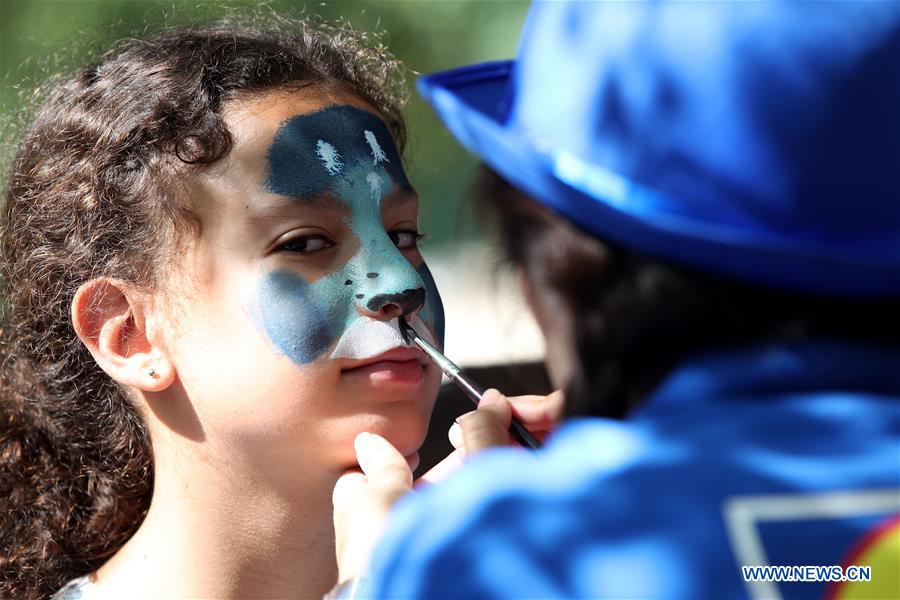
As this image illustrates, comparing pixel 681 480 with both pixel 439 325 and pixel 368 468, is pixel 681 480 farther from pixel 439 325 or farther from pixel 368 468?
pixel 439 325

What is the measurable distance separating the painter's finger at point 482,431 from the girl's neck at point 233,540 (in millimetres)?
491

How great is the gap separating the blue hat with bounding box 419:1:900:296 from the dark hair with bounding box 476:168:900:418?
0.06 ft

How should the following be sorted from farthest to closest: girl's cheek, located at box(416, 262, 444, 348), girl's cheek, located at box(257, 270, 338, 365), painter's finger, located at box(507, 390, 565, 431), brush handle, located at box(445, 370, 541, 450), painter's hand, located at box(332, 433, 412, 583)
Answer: girl's cheek, located at box(416, 262, 444, 348) < girl's cheek, located at box(257, 270, 338, 365) < painter's finger, located at box(507, 390, 565, 431) < brush handle, located at box(445, 370, 541, 450) < painter's hand, located at box(332, 433, 412, 583)

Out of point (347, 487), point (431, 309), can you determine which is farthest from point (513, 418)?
point (431, 309)

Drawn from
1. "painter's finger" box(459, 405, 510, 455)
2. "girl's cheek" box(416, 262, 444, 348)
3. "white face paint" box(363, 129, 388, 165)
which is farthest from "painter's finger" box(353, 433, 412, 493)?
"white face paint" box(363, 129, 388, 165)

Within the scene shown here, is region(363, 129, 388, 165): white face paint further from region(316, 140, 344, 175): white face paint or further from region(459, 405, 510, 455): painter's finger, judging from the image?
region(459, 405, 510, 455): painter's finger

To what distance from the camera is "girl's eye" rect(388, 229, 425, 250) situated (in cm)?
180

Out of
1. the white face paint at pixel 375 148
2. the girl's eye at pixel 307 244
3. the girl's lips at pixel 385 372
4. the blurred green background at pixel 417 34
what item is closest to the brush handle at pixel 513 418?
the girl's lips at pixel 385 372

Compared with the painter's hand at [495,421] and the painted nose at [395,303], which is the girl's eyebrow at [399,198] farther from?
the painter's hand at [495,421]

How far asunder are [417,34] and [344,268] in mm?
2968

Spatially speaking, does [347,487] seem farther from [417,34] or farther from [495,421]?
[417,34]

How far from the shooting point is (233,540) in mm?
1734

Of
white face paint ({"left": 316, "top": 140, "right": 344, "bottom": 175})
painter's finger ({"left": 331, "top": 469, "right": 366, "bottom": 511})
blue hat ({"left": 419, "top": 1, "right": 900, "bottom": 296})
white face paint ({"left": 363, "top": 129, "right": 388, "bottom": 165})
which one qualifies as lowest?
painter's finger ({"left": 331, "top": 469, "right": 366, "bottom": 511})

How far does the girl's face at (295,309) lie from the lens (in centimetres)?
164
